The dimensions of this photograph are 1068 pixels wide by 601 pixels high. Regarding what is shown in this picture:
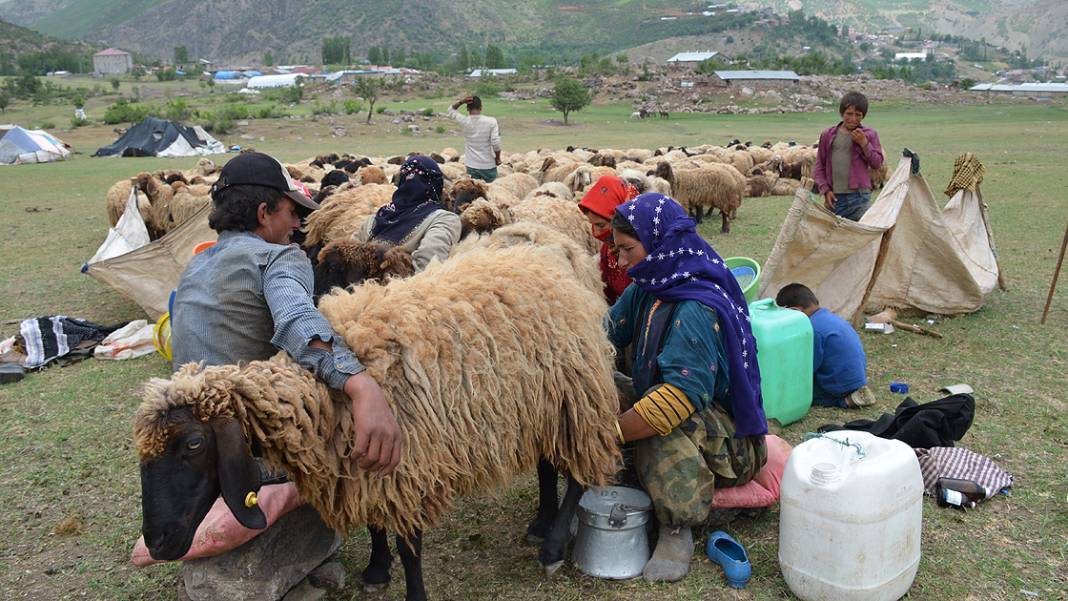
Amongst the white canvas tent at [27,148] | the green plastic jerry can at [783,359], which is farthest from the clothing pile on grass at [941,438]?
the white canvas tent at [27,148]

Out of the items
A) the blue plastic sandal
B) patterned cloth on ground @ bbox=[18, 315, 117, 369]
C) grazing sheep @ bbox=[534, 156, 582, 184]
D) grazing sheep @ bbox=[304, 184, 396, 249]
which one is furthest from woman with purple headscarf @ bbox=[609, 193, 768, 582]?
grazing sheep @ bbox=[534, 156, 582, 184]

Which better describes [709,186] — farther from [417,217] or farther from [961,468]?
[961,468]

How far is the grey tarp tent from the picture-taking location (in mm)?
32188

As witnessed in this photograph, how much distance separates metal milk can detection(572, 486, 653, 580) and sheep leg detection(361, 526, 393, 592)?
870 mm

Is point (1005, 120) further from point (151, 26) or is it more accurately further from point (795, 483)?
point (151, 26)

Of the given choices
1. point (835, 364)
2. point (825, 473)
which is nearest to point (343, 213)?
point (835, 364)

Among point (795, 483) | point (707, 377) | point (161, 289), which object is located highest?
point (707, 377)

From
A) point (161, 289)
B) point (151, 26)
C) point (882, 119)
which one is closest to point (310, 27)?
point (151, 26)

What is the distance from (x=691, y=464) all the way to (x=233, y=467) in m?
1.88

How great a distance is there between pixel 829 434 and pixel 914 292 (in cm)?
446

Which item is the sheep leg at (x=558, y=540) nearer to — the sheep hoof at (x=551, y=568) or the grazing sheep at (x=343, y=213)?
the sheep hoof at (x=551, y=568)

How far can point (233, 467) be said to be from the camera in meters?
2.38

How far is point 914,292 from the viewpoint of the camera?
6969mm

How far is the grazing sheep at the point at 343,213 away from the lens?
6.86m
